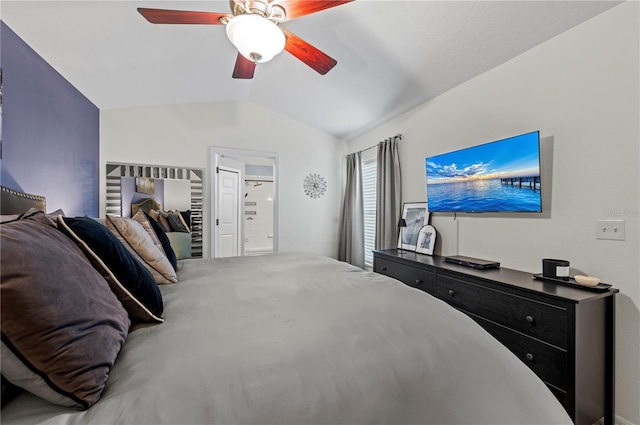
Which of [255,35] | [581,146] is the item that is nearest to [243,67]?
[255,35]

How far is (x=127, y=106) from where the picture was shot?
3.24 metres

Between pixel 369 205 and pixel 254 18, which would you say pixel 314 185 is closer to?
pixel 369 205

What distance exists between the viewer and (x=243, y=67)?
2049 millimetres

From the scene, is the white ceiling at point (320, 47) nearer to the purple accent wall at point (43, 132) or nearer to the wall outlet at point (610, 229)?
the purple accent wall at point (43, 132)

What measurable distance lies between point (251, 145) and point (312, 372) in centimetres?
370

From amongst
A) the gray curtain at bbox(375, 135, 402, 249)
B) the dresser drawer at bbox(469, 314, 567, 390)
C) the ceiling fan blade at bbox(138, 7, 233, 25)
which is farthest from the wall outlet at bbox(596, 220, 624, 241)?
the ceiling fan blade at bbox(138, 7, 233, 25)

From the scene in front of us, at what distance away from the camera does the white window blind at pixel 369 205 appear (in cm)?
395

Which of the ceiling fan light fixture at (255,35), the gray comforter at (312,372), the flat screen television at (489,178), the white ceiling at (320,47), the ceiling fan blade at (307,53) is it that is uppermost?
the white ceiling at (320,47)

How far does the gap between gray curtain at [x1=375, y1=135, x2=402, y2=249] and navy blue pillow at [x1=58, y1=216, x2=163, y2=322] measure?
2792 mm

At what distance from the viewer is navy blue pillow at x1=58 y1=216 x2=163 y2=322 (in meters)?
0.87

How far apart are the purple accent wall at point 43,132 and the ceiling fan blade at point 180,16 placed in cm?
95

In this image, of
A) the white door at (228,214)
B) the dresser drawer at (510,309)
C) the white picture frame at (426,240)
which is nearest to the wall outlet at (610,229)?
the dresser drawer at (510,309)

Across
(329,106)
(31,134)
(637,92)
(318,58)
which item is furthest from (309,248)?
(637,92)

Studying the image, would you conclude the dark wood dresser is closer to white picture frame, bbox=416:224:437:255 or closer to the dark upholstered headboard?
white picture frame, bbox=416:224:437:255
